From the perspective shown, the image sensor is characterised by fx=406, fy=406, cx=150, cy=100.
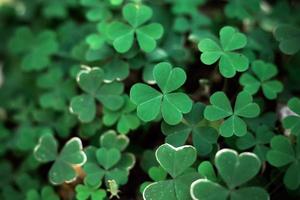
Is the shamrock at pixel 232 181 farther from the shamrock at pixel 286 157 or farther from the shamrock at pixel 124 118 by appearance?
the shamrock at pixel 124 118

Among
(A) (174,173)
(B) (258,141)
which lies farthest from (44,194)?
(B) (258,141)

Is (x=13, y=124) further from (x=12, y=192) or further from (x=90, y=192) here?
(x=90, y=192)

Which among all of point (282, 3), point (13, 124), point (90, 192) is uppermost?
point (282, 3)

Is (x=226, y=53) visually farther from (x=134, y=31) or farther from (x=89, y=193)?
(x=89, y=193)

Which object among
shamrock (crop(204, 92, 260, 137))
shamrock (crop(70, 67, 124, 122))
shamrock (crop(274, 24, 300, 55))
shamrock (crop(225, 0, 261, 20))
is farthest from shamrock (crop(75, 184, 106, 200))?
shamrock (crop(225, 0, 261, 20))

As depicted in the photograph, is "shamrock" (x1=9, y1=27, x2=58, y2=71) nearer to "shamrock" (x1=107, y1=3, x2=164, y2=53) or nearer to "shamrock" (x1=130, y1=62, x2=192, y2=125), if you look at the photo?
"shamrock" (x1=107, y1=3, x2=164, y2=53)

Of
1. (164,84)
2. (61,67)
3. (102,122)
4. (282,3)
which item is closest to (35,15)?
(61,67)

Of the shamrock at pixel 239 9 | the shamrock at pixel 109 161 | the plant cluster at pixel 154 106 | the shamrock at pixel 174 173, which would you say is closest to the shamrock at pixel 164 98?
the plant cluster at pixel 154 106
